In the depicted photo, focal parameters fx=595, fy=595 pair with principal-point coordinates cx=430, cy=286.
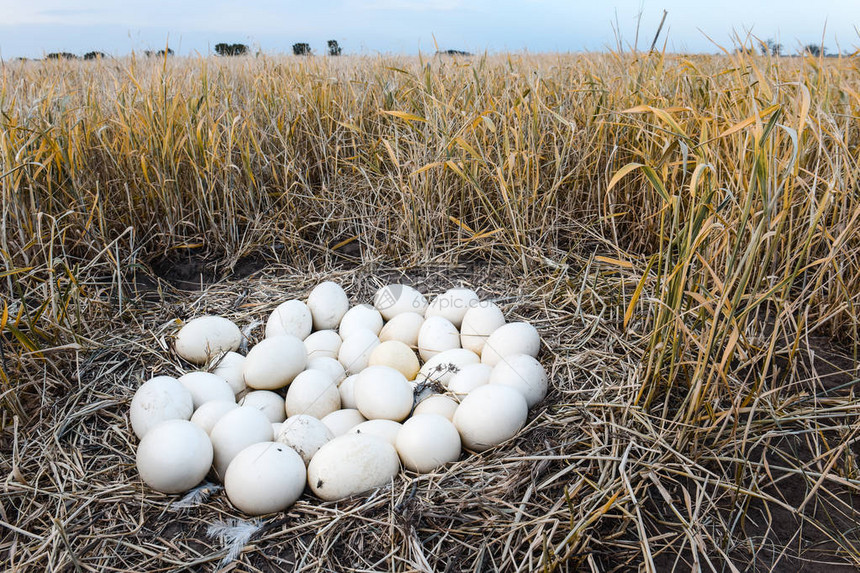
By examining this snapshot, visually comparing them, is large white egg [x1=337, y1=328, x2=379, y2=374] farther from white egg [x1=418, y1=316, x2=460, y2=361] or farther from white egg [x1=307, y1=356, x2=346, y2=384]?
white egg [x1=418, y1=316, x2=460, y2=361]

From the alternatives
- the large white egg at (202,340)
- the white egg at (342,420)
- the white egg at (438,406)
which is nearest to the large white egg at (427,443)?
the white egg at (438,406)

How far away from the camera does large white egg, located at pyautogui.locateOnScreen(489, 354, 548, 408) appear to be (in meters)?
1.72

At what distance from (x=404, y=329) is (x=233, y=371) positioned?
1.95 ft

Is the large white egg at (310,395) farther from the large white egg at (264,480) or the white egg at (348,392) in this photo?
the large white egg at (264,480)

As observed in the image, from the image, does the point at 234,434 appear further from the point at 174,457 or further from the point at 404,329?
the point at 404,329

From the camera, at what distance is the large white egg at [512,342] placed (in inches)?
74.1

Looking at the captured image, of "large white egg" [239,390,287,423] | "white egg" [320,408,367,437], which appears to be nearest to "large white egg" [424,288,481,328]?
"white egg" [320,408,367,437]

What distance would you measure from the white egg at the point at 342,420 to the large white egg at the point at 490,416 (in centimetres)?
33

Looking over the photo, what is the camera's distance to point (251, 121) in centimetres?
286

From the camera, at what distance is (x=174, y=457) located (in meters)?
1.46

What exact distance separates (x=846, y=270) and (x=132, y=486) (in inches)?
91.5

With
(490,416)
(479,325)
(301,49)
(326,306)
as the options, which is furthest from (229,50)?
(490,416)

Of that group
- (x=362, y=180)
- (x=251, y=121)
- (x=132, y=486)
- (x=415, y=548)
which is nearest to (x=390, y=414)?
(x=415, y=548)

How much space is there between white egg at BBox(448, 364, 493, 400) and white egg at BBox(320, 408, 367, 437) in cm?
29
